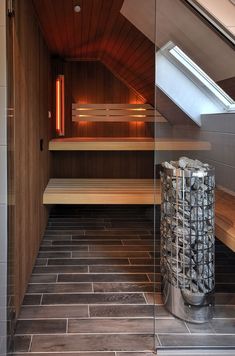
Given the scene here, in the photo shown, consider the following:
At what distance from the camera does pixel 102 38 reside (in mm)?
4691

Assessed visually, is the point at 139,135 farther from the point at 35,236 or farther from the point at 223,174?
the point at 223,174

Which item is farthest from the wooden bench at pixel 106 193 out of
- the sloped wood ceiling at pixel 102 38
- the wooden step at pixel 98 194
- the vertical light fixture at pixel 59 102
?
the sloped wood ceiling at pixel 102 38

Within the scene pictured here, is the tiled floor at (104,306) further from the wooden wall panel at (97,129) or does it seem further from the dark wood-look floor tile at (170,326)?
the wooden wall panel at (97,129)

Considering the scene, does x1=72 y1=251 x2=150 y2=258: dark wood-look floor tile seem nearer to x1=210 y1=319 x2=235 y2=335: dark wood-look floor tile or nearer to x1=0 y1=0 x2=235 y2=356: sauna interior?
x1=0 y1=0 x2=235 y2=356: sauna interior

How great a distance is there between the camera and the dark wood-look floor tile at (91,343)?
2.18 meters

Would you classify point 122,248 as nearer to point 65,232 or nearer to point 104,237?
point 104,237

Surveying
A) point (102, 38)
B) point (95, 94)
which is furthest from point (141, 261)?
point (95, 94)

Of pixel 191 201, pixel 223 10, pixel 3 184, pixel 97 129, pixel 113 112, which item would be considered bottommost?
pixel 191 201

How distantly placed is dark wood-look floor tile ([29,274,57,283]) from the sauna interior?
0.02 metres

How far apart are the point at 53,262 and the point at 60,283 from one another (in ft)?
1.63

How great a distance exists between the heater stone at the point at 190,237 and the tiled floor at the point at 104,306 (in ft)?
0.31

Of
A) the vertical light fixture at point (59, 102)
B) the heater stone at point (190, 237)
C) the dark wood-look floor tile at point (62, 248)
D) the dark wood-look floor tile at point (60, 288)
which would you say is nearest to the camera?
the heater stone at point (190, 237)

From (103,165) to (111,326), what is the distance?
3.99m

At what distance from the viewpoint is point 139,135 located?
255 inches
